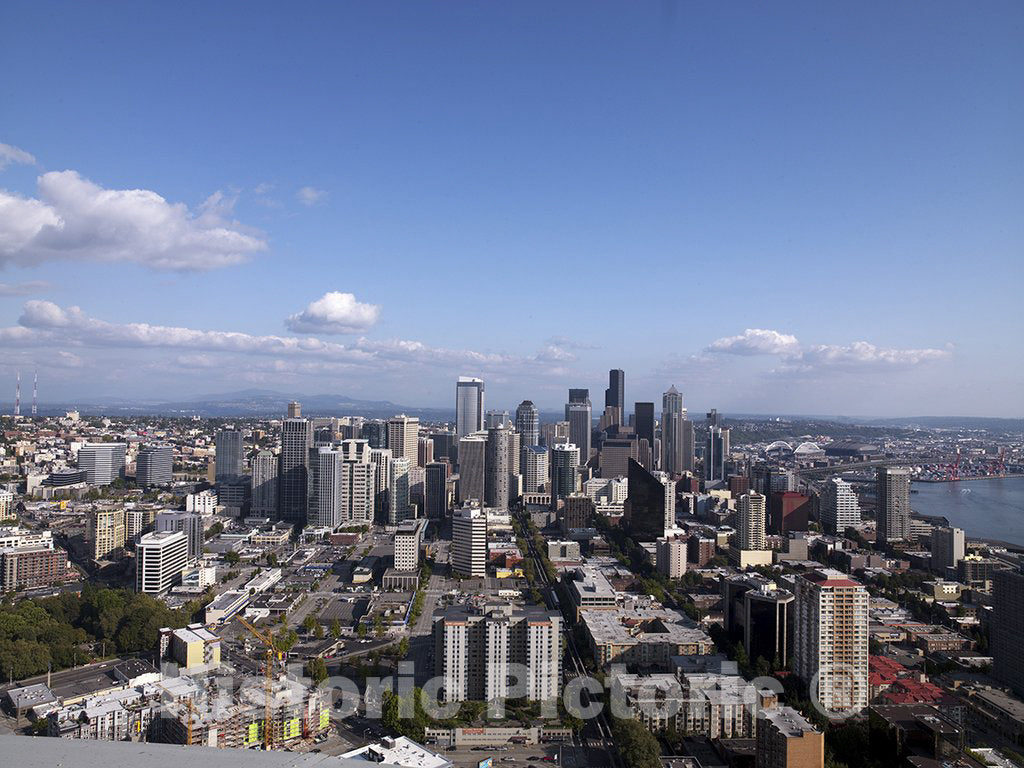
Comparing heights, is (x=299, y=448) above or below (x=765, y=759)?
above

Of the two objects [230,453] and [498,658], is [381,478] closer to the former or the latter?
[230,453]

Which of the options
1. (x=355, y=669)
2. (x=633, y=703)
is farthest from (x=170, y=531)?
(x=633, y=703)

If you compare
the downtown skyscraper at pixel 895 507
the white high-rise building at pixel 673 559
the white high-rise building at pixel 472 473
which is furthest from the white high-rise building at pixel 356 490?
the downtown skyscraper at pixel 895 507

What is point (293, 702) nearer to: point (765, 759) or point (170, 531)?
point (765, 759)

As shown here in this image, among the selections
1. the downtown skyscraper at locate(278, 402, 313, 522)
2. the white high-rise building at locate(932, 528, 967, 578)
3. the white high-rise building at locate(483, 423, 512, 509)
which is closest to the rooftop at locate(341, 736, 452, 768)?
the white high-rise building at locate(932, 528, 967, 578)

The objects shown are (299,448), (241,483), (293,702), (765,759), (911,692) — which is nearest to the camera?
(765,759)

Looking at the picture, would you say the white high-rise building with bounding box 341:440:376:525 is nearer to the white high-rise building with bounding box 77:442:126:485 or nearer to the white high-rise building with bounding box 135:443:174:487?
the white high-rise building with bounding box 135:443:174:487

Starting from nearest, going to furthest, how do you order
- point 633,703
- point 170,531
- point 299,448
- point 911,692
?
point 633,703
point 911,692
point 170,531
point 299,448
